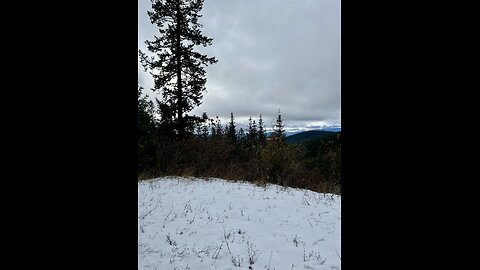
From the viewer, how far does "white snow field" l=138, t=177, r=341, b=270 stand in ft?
11.7

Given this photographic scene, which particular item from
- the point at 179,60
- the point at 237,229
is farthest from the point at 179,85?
the point at 237,229

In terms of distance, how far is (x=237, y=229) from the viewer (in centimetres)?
489

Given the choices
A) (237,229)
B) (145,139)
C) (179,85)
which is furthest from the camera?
(179,85)

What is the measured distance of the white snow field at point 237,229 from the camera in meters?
3.56

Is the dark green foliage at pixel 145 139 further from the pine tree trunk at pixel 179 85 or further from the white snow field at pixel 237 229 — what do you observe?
the white snow field at pixel 237 229

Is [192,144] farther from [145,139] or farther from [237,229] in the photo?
[237,229]

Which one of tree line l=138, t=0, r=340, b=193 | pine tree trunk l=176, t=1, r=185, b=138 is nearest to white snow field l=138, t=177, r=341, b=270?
tree line l=138, t=0, r=340, b=193

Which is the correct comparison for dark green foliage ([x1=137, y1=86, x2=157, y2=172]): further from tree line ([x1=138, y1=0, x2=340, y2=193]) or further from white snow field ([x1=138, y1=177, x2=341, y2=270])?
white snow field ([x1=138, y1=177, x2=341, y2=270])

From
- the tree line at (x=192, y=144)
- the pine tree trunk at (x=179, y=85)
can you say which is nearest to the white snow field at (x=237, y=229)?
the tree line at (x=192, y=144)
